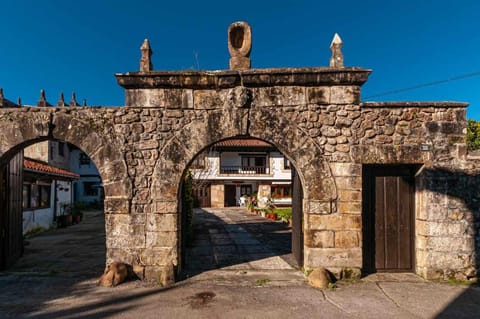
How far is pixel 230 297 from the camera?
431 cm

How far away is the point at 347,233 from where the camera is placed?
16.6ft

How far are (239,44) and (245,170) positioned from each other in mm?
22557

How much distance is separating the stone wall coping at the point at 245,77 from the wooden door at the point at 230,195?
23.2m

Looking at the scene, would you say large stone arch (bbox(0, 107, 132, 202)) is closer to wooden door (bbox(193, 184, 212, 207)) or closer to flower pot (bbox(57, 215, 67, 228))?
flower pot (bbox(57, 215, 67, 228))

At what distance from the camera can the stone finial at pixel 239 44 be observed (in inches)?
215

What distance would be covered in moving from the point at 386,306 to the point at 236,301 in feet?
7.19

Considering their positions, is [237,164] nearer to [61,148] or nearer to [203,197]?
[203,197]

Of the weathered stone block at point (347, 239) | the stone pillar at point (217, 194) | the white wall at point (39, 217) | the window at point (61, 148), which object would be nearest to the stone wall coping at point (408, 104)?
the weathered stone block at point (347, 239)

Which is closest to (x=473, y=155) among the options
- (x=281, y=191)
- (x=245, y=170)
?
(x=281, y=191)

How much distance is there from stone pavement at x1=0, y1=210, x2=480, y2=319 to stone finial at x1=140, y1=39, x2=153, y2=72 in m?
3.94

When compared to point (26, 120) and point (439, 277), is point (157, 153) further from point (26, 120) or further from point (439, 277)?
point (439, 277)

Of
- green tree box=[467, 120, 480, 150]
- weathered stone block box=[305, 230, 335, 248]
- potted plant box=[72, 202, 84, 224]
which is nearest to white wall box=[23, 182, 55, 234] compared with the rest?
potted plant box=[72, 202, 84, 224]

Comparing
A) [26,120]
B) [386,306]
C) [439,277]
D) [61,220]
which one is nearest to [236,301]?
[386,306]

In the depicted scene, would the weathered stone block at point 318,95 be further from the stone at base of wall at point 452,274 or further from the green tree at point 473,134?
the green tree at point 473,134
